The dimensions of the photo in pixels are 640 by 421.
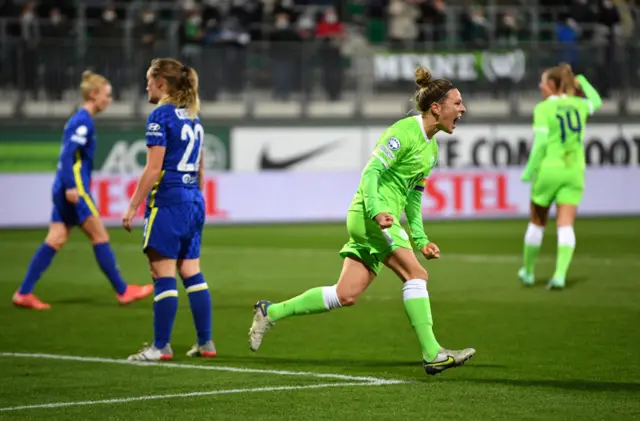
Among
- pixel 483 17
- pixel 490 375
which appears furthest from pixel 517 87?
pixel 490 375

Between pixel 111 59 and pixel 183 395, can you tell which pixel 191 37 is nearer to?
pixel 111 59

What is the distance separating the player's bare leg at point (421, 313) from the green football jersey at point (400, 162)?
31cm

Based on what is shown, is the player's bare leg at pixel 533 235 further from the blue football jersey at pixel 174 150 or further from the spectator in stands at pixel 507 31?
the spectator in stands at pixel 507 31

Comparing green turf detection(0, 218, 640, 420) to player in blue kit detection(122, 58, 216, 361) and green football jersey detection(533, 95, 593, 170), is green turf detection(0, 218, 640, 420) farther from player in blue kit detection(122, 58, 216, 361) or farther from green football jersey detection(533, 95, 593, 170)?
green football jersey detection(533, 95, 593, 170)

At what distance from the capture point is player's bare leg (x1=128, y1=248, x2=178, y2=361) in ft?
29.7

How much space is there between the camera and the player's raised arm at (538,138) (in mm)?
12680

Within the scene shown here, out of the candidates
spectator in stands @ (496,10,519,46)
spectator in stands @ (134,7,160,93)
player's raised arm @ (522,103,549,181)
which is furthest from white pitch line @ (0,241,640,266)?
spectator in stands @ (496,10,519,46)

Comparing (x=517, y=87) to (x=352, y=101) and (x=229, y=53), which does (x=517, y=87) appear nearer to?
(x=352, y=101)

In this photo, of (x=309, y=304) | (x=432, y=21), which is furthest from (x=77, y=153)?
(x=432, y=21)

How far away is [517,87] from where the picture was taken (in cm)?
2475

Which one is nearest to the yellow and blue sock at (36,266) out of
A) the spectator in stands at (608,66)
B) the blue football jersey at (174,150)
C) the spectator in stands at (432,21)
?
the blue football jersey at (174,150)

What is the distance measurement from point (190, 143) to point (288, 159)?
1503 centimetres

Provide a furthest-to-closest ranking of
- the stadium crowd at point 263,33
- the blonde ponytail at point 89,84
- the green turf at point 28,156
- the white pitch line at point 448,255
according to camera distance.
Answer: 1. the stadium crowd at point 263,33
2. the green turf at point 28,156
3. the white pitch line at point 448,255
4. the blonde ponytail at point 89,84

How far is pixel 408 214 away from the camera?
27.2 ft
